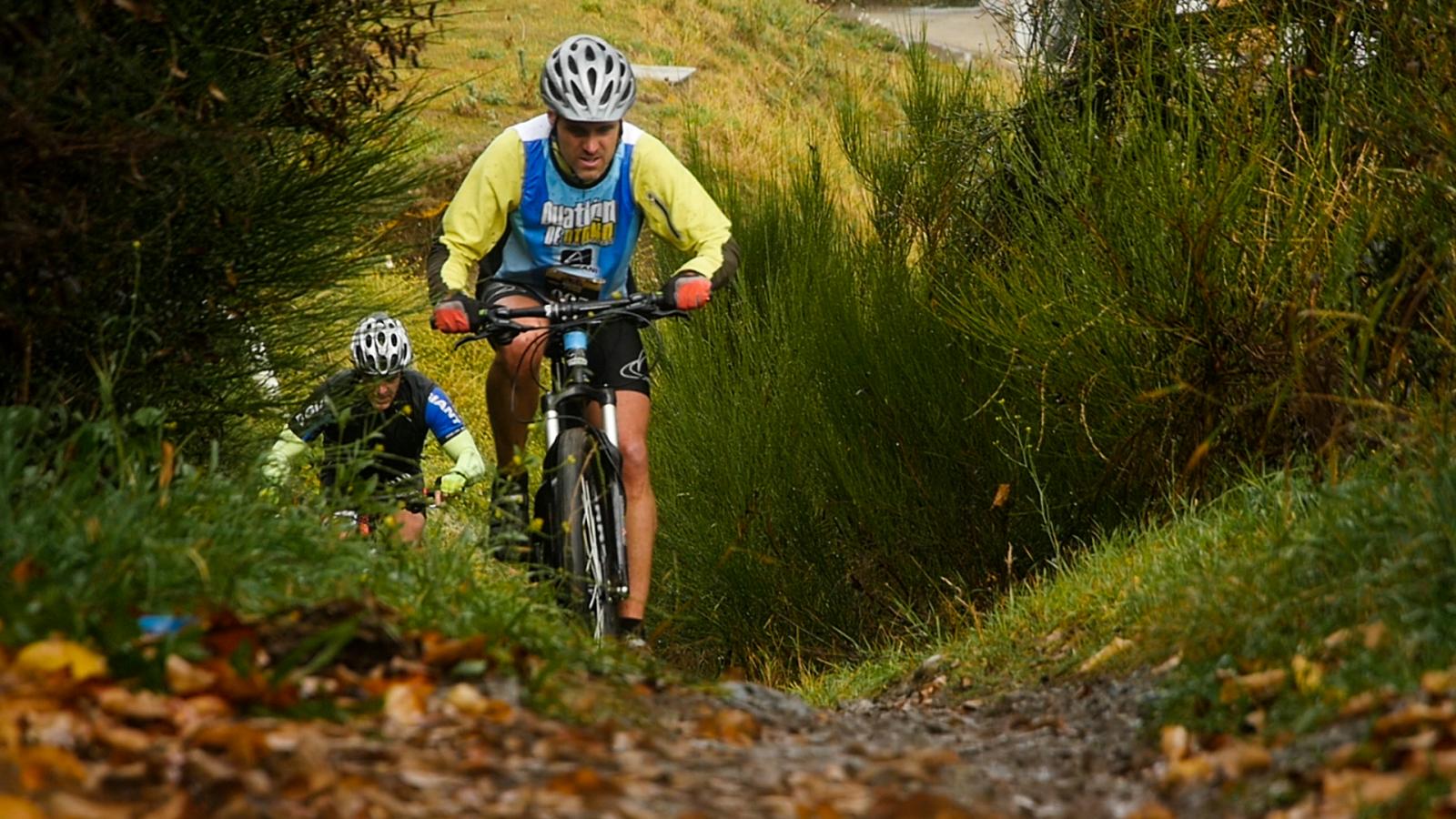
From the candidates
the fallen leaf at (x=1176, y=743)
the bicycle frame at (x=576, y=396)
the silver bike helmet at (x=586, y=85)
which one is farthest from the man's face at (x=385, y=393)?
the fallen leaf at (x=1176, y=743)

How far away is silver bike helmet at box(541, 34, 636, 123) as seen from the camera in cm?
623

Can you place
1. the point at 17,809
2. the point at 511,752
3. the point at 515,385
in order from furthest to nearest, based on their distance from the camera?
the point at 515,385
the point at 511,752
the point at 17,809

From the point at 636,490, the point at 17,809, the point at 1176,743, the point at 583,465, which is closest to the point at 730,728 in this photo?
the point at 1176,743

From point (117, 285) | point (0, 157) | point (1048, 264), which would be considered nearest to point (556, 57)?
point (117, 285)

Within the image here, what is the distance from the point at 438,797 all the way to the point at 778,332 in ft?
27.4

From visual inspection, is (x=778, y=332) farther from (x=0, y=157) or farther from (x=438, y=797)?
(x=438, y=797)

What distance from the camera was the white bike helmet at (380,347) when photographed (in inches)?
292

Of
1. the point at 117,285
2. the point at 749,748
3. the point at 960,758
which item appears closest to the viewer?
the point at 749,748

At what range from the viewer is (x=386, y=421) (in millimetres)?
5844

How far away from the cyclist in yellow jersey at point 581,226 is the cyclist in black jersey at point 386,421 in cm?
48

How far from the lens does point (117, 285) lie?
→ 5121 millimetres

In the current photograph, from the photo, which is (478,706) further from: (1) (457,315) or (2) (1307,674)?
(1) (457,315)

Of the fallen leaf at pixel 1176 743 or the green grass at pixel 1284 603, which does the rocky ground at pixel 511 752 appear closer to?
the fallen leaf at pixel 1176 743

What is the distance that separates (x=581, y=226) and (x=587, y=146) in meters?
0.31
